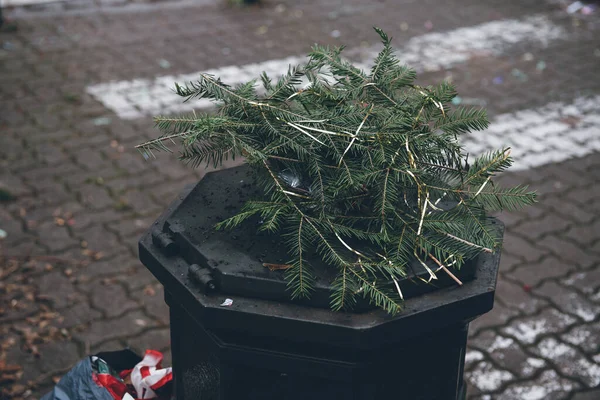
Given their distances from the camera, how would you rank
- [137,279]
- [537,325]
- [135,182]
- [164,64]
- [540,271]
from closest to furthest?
[537,325]
[137,279]
[540,271]
[135,182]
[164,64]

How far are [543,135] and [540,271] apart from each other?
6.50ft

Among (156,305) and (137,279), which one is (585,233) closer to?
(156,305)

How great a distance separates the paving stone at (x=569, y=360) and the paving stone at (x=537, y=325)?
6 cm

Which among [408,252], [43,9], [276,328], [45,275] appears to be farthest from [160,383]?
[43,9]

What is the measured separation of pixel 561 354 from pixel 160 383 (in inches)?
88.3

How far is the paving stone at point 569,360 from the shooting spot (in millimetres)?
3366

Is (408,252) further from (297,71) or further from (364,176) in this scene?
(297,71)

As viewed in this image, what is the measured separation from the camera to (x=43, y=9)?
8.29 meters

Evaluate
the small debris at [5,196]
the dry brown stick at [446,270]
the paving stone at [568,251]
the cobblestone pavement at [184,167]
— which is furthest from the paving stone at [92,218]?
the dry brown stick at [446,270]

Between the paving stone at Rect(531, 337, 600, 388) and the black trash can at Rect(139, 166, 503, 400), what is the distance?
176 centimetres

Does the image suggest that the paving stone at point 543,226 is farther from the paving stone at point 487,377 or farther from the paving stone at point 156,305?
the paving stone at point 156,305

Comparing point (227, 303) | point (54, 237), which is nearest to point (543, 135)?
point (54, 237)

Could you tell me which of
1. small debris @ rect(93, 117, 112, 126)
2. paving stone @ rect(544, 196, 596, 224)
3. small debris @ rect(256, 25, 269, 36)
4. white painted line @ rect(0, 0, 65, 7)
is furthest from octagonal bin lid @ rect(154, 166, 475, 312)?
white painted line @ rect(0, 0, 65, 7)

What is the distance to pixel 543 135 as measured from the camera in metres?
5.72
